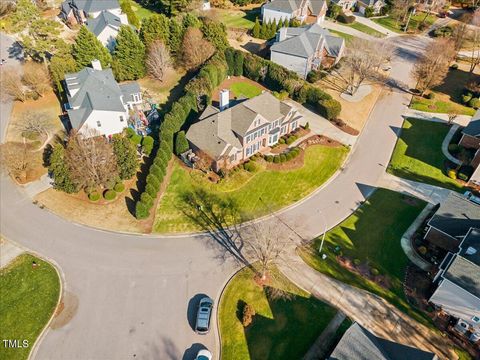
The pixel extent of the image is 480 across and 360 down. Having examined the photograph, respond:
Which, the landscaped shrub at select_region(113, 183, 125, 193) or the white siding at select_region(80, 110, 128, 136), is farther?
the white siding at select_region(80, 110, 128, 136)

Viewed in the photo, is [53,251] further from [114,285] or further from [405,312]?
[405,312]

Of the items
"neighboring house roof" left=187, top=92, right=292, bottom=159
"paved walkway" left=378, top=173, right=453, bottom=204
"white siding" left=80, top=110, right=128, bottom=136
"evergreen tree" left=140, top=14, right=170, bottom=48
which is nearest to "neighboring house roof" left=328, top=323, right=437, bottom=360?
"paved walkway" left=378, top=173, right=453, bottom=204

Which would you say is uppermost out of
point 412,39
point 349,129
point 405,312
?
point 412,39

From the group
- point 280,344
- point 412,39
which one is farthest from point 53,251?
point 412,39

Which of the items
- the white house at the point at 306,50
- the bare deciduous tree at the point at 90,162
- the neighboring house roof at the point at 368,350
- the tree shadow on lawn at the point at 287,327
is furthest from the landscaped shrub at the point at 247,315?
the white house at the point at 306,50

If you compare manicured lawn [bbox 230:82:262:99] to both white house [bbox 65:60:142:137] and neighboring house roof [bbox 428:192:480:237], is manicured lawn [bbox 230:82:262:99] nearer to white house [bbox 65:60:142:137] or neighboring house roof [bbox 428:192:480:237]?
white house [bbox 65:60:142:137]

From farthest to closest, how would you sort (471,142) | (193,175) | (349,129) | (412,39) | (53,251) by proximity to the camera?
(412,39), (349,129), (471,142), (193,175), (53,251)
